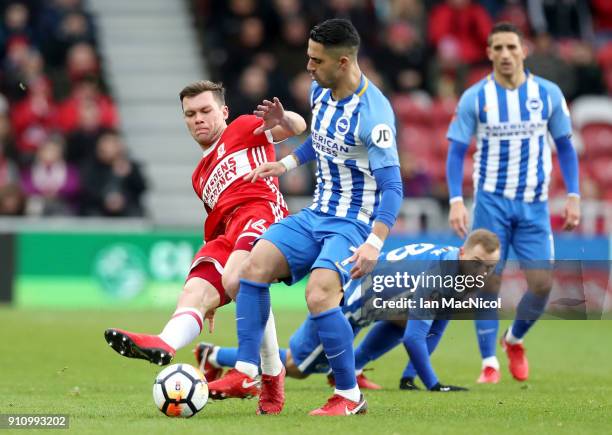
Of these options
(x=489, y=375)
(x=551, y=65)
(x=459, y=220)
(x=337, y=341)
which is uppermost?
(x=551, y=65)

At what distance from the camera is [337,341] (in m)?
6.72

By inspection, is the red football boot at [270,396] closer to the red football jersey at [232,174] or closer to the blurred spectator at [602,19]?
the red football jersey at [232,174]

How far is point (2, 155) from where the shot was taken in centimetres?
1720

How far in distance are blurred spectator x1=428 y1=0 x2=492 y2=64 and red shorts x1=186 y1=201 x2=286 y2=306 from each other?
42.4 feet

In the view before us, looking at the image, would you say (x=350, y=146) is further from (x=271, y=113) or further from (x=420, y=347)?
(x=420, y=347)

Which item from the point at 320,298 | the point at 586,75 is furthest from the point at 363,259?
the point at 586,75

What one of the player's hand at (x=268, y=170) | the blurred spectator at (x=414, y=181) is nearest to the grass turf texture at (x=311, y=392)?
the player's hand at (x=268, y=170)

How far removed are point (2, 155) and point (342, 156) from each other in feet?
36.2

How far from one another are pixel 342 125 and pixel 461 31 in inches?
550

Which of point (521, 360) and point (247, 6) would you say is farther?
point (247, 6)

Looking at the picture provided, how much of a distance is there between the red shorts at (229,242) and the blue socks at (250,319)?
58cm

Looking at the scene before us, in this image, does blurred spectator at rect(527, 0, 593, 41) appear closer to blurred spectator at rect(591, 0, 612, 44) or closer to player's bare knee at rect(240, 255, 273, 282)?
blurred spectator at rect(591, 0, 612, 44)

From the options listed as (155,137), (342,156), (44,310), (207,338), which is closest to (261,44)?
(155,137)

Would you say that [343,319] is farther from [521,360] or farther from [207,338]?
[207,338]
